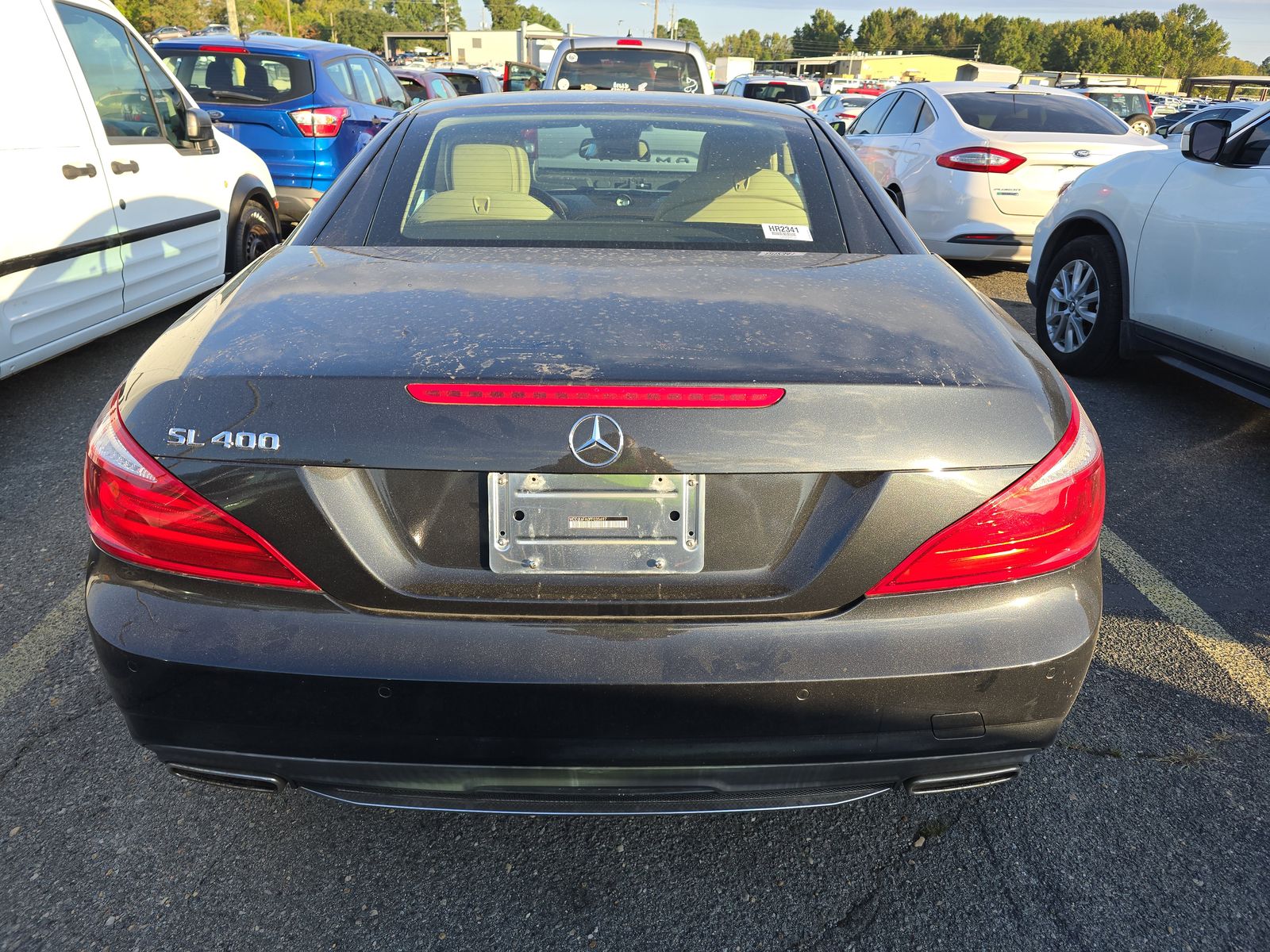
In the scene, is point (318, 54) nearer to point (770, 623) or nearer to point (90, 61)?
point (90, 61)

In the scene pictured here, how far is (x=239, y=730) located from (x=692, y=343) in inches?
40.6

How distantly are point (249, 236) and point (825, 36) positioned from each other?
536 feet

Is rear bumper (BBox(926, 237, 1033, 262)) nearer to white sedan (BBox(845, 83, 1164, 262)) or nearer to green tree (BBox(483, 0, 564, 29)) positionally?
white sedan (BBox(845, 83, 1164, 262))

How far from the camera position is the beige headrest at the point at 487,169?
107 inches

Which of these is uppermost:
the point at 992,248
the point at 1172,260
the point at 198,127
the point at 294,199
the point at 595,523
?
the point at 595,523

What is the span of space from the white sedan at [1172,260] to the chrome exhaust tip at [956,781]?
311cm

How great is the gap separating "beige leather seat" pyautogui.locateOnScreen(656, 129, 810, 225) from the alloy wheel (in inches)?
129

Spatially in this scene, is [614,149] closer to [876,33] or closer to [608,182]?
[608,182]

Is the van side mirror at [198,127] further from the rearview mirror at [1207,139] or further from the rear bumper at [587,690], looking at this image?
the rearview mirror at [1207,139]

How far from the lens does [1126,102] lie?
77.7 ft

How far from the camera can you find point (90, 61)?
5.09m

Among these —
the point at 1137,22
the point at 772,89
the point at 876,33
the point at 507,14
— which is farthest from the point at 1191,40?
the point at 772,89

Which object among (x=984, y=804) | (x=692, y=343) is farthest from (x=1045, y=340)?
(x=692, y=343)

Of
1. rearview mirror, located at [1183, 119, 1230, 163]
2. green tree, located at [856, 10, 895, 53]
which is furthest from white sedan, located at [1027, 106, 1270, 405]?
green tree, located at [856, 10, 895, 53]
